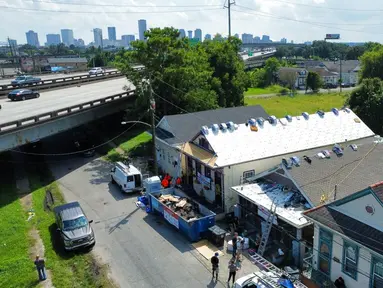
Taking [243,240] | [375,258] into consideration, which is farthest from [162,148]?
[375,258]

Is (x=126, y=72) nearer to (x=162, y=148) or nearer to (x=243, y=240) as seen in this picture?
(x=162, y=148)

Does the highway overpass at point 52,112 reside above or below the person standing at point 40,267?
above

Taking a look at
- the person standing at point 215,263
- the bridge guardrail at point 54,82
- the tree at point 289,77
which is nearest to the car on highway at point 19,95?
the bridge guardrail at point 54,82

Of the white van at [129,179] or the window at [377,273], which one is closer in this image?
the window at [377,273]

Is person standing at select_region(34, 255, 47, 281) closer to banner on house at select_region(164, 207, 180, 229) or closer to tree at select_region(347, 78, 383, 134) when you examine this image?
banner on house at select_region(164, 207, 180, 229)

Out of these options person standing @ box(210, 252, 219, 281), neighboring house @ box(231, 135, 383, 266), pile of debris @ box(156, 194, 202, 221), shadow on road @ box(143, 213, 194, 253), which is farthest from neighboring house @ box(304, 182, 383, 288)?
pile of debris @ box(156, 194, 202, 221)

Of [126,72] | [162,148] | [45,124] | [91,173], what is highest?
[126,72]

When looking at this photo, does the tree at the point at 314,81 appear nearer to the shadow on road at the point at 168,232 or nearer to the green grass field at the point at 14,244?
the shadow on road at the point at 168,232
